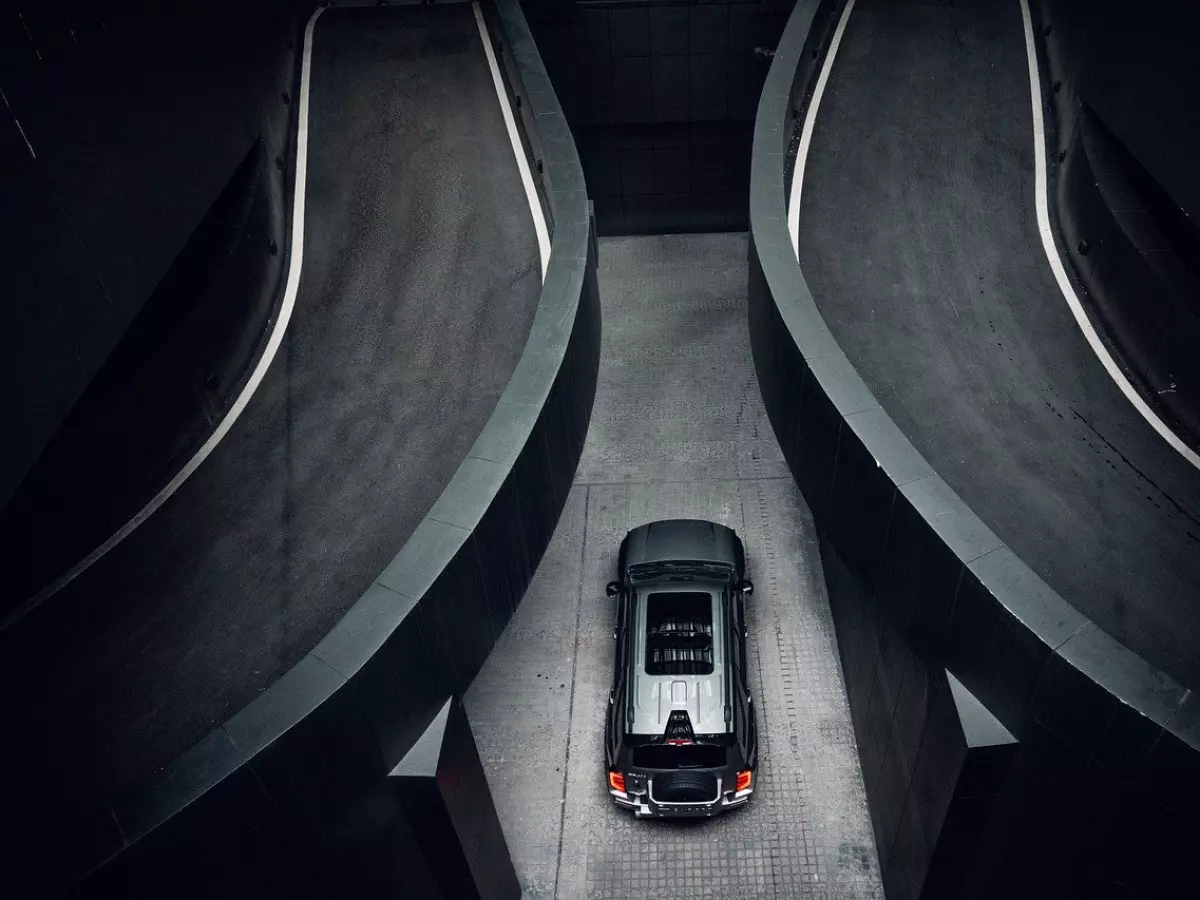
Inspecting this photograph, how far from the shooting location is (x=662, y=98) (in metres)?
20.1

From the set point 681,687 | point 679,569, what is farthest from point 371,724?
point 679,569

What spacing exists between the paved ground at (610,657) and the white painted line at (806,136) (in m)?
5.40

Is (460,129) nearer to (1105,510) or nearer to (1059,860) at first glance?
(1105,510)

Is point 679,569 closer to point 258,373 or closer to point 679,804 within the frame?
point 679,804

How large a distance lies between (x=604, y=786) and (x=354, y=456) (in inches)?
227

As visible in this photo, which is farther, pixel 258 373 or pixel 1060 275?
pixel 1060 275

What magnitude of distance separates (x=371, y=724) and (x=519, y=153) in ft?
31.1

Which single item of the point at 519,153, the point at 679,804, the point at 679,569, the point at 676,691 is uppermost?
the point at 519,153

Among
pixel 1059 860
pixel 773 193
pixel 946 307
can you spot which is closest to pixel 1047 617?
pixel 1059 860

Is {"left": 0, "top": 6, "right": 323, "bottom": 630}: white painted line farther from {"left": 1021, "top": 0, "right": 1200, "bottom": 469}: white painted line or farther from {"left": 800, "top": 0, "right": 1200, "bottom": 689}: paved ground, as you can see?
{"left": 1021, "top": 0, "right": 1200, "bottom": 469}: white painted line

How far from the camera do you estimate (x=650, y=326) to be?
19.6 m

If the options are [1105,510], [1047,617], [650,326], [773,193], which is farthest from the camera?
[650,326]

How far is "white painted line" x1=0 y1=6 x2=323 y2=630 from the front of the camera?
10.0m

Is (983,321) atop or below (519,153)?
below
